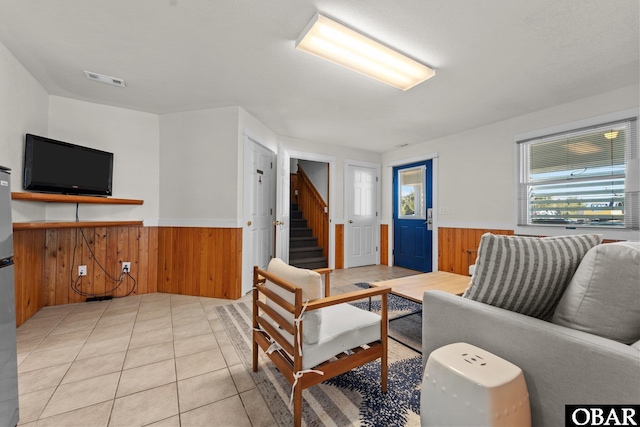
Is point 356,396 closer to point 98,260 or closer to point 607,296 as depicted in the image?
point 607,296

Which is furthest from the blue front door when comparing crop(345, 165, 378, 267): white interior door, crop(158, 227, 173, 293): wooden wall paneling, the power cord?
the power cord

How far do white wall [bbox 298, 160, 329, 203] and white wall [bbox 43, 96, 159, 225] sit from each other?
117 inches

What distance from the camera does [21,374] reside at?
1.63 meters

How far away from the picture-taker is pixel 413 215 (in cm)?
481

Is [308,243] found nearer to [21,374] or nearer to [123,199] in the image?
[123,199]

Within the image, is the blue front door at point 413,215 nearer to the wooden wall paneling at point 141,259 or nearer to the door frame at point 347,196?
the door frame at point 347,196

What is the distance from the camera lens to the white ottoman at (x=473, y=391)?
32.6 inches

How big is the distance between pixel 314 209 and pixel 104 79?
390cm

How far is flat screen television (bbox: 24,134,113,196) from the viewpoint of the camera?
2.37 meters

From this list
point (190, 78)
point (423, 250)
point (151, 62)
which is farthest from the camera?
point (423, 250)

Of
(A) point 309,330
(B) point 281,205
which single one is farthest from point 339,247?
(A) point 309,330

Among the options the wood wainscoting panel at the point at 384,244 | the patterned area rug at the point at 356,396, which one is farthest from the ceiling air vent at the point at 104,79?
the wood wainscoting panel at the point at 384,244

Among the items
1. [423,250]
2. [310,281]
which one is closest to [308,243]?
[423,250]

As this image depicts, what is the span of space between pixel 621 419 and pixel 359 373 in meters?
1.18
